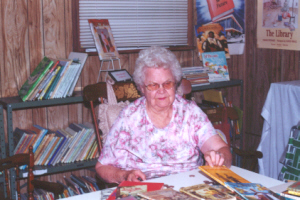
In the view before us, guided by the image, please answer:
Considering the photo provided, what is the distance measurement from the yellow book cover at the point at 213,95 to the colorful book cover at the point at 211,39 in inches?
13.5

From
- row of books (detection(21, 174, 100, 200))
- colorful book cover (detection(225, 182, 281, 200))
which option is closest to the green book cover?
row of books (detection(21, 174, 100, 200))

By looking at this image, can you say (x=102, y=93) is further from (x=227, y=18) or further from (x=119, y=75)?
(x=227, y=18)

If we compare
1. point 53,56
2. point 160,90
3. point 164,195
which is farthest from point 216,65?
point 164,195

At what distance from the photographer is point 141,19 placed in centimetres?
330

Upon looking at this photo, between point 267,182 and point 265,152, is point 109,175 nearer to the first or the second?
point 267,182

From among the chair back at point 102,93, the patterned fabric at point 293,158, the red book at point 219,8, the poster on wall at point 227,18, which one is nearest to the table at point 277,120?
the patterned fabric at point 293,158

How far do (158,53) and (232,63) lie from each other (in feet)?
5.63

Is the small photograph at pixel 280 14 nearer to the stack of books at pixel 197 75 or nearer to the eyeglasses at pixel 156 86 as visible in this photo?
the stack of books at pixel 197 75

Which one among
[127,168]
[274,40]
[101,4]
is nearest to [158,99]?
[127,168]

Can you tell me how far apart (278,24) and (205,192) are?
88.2 inches

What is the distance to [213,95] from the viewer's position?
354 cm

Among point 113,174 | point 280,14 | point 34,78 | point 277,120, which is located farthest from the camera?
point 280,14

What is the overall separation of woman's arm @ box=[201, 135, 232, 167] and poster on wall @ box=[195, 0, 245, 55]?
173 cm

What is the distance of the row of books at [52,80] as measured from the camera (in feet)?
8.41
